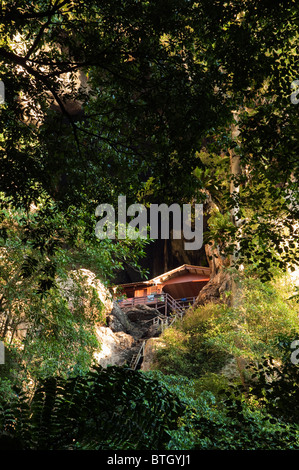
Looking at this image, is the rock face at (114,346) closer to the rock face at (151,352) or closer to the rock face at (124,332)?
the rock face at (124,332)

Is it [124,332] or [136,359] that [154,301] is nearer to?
[124,332]

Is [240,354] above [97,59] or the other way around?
the other way around

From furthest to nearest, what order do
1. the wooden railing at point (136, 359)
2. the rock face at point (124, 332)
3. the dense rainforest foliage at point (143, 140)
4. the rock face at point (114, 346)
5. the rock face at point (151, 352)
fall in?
1. the rock face at point (114, 346)
2. the wooden railing at point (136, 359)
3. the rock face at point (124, 332)
4. the rock face at point (151, 352)
5. the dense rainforest foliage at point (143, 140)

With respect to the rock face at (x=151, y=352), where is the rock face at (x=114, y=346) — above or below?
below

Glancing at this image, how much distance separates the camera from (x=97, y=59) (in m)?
4.45

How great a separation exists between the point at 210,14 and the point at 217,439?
4324 mm

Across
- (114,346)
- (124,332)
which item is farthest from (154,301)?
(114,346)

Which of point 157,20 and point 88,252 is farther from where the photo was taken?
point 88,252

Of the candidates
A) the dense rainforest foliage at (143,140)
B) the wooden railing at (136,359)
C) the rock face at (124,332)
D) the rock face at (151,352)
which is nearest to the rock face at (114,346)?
the rock face at (124,332)

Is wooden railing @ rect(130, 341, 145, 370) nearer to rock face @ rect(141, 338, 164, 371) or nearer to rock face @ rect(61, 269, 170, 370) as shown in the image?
rock face @ rect(61, 269, 170, 370)

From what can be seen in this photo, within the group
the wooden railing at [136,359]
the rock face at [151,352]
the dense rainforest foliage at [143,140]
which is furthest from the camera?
the wooden railing at [136,359]

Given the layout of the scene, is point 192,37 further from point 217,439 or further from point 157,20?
point 217,439
